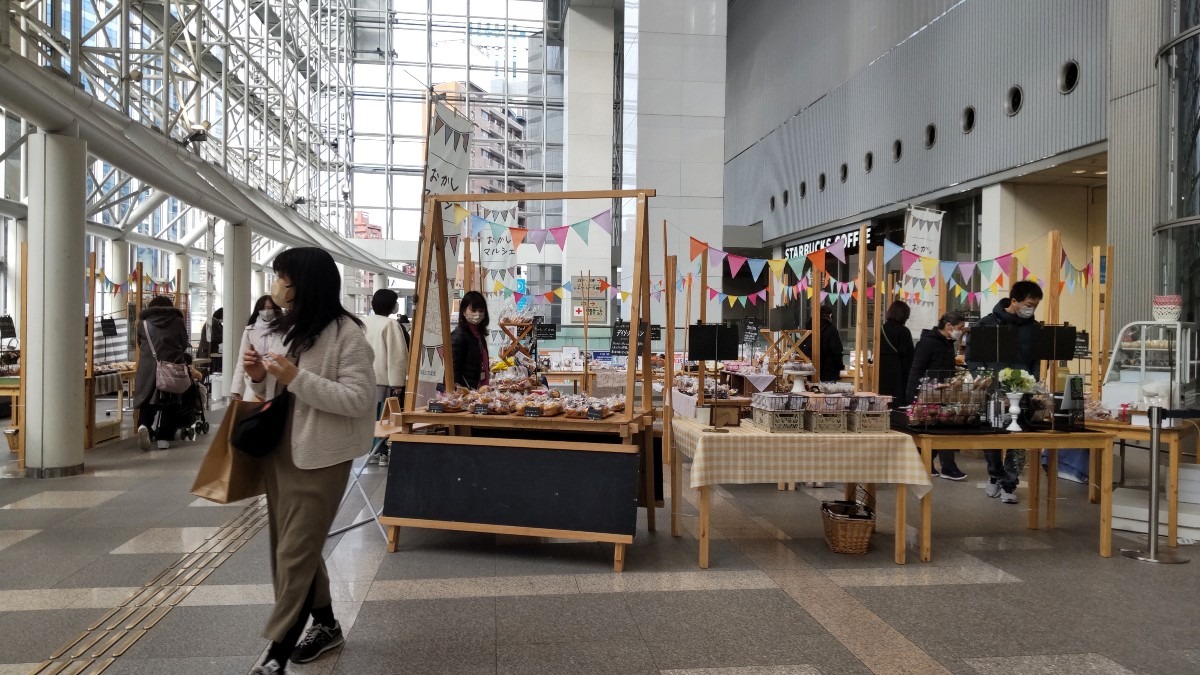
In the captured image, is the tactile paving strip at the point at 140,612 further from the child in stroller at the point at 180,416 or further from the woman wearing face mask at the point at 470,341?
the child in stroller at the point at 180,416

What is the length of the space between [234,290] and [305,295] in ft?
35.6

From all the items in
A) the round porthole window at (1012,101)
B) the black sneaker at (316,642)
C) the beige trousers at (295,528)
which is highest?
the round porthole window at (1012,101)

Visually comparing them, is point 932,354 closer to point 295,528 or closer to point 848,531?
point 848,531

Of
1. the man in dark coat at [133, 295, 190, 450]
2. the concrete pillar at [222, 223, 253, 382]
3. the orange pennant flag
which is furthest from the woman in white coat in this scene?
the concrete pillar at [222, 223, 253, 382]

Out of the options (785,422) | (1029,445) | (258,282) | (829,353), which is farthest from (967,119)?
(258,282)

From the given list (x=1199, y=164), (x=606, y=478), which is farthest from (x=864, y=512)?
(x=1199, y=164)

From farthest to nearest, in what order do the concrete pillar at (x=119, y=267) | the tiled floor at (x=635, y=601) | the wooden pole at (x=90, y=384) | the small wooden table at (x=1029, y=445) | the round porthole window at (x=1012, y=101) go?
1. the concrete pillar at (x=119, y=267)
2. the round porthole window at (x=1012, y=101)
3. the wooden pole at (x=90, y=384)
4. the small wooden table at (x=1029, y=445)
5. the tiled floor at (x=635, y=601)

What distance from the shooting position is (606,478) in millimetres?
4723

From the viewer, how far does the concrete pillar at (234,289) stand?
12.8m

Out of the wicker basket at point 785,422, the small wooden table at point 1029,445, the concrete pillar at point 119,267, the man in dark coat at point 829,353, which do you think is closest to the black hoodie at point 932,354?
the man in dark coat at point 829,353

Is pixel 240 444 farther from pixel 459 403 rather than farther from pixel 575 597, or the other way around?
pixel 459 403

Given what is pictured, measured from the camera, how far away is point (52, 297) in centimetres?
712

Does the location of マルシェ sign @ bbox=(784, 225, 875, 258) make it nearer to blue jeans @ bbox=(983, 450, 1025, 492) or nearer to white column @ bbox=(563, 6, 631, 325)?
white column @ bbox=(563, 6, 631, 325)

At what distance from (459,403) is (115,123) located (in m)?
5.87
